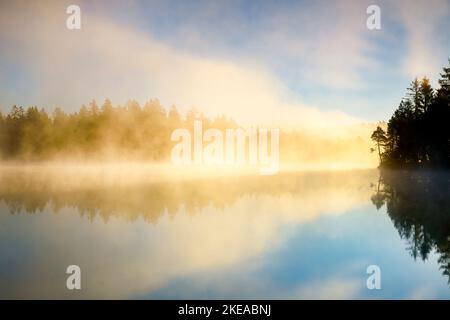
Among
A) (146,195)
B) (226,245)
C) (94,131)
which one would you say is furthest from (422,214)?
(94,131)

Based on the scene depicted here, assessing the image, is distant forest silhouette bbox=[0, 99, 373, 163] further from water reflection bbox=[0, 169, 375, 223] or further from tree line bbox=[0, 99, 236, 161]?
water reflection bbox=[0, 169, 375, 223]

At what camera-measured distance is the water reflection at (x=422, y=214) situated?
9.46 metres

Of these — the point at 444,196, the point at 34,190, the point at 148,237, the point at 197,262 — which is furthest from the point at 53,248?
the point at 444,196

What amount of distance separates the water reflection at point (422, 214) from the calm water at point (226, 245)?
0.04 meters

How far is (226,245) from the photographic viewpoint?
36.6 ft

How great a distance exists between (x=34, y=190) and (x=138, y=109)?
827 inches

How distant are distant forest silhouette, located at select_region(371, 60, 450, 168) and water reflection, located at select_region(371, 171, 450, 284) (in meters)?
4.94

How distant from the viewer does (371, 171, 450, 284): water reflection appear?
946 centimetres

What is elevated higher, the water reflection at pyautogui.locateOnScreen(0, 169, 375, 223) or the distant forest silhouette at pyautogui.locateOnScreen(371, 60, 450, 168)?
the distant forest silhouette at pyautogui.locateOnScreen(371, 60, 450, 168)

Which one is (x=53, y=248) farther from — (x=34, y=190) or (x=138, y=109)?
(x=138, y=109)

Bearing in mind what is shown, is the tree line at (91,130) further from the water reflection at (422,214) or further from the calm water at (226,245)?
the water reflection at (422,214)

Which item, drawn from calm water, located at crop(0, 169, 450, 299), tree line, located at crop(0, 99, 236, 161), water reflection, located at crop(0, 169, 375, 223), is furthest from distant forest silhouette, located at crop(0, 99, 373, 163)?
calm water, located at crop(0, 169, 450, 299)

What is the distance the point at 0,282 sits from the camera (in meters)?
8.86

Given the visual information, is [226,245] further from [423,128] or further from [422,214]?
[423,128]
